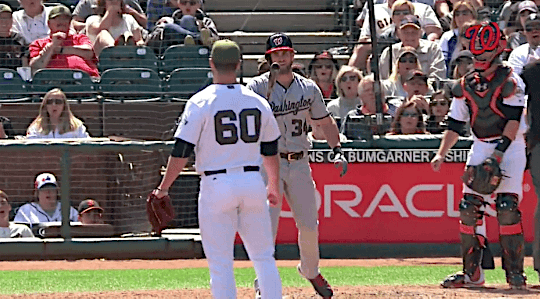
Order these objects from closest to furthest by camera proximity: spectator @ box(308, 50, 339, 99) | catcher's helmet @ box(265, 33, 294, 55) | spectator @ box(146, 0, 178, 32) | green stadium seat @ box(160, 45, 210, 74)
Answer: catcher's helmet @ box(265, 33, 294, 55), spectator @ box(308, 50, 339, 99), green stadium seat @ box(160, 45, 210, 74), spectator @ box(146, 0, 178, 32)

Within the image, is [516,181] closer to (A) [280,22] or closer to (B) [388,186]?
(B) [388,186]

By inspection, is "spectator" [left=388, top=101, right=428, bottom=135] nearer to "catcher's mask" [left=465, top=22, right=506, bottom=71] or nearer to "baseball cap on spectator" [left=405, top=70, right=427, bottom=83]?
"baseball cap on spectator" [left=405, top=70, right=427, bottom=83]

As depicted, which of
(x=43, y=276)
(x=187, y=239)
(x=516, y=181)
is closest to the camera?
(x=516, y=181)

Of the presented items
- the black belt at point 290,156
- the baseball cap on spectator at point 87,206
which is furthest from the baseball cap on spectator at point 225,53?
the baseball cap on spectator at point 87,206

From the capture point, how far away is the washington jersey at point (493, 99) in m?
7.65

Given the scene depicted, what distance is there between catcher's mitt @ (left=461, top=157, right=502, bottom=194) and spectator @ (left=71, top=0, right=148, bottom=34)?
244 inches

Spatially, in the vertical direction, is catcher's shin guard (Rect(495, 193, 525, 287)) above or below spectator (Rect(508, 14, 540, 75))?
below

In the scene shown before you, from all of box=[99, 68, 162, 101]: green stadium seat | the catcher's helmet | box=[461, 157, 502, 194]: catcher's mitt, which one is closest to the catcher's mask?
box=[461, 157, 502, 194]: catcher's mitt

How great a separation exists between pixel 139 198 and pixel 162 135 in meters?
0.76

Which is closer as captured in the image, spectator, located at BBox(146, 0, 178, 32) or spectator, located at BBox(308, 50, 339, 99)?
spectator, located at BBox(308, 50, 339, 99)

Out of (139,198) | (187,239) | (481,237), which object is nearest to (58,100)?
(139,198)

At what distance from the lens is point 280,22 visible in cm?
1377

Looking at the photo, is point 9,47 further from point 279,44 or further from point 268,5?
point 279,44

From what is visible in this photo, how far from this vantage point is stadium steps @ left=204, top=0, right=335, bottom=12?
13797 mm
